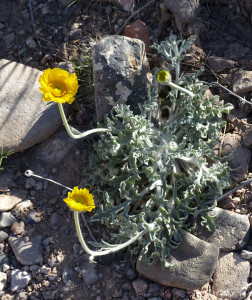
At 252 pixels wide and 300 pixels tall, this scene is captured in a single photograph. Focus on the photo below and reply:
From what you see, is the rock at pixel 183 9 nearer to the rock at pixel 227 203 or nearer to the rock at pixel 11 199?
the rock at pixel 227 203

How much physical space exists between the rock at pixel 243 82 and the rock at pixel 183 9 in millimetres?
719

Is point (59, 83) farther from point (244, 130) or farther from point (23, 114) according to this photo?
point (244, 130)

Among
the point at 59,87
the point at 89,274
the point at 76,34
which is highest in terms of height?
the point at 59,87

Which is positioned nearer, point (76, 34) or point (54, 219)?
point (54, 219)

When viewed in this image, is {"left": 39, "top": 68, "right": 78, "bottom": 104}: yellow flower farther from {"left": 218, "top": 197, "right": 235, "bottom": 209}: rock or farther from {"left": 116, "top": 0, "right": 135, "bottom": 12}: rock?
{"left": 116, "top": 0, "right": 135, "bottom": 12}: rock

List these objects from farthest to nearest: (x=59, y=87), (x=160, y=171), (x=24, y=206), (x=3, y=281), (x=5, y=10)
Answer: (x=5, y=10) → (x=24, y=206) → (x=3, y=281) → (x=160, y=171) → (x=59, y=87)

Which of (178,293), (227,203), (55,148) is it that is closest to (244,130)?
(227,203)

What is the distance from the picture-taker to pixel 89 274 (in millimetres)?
3816

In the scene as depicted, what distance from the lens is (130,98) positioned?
410cm

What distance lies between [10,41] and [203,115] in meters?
2.23

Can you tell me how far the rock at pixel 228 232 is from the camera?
3783 millimetres

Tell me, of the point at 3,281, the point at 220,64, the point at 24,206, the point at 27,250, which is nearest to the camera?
the point at 3,281

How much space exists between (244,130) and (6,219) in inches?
88.5

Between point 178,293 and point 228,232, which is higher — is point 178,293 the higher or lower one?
the lower one
